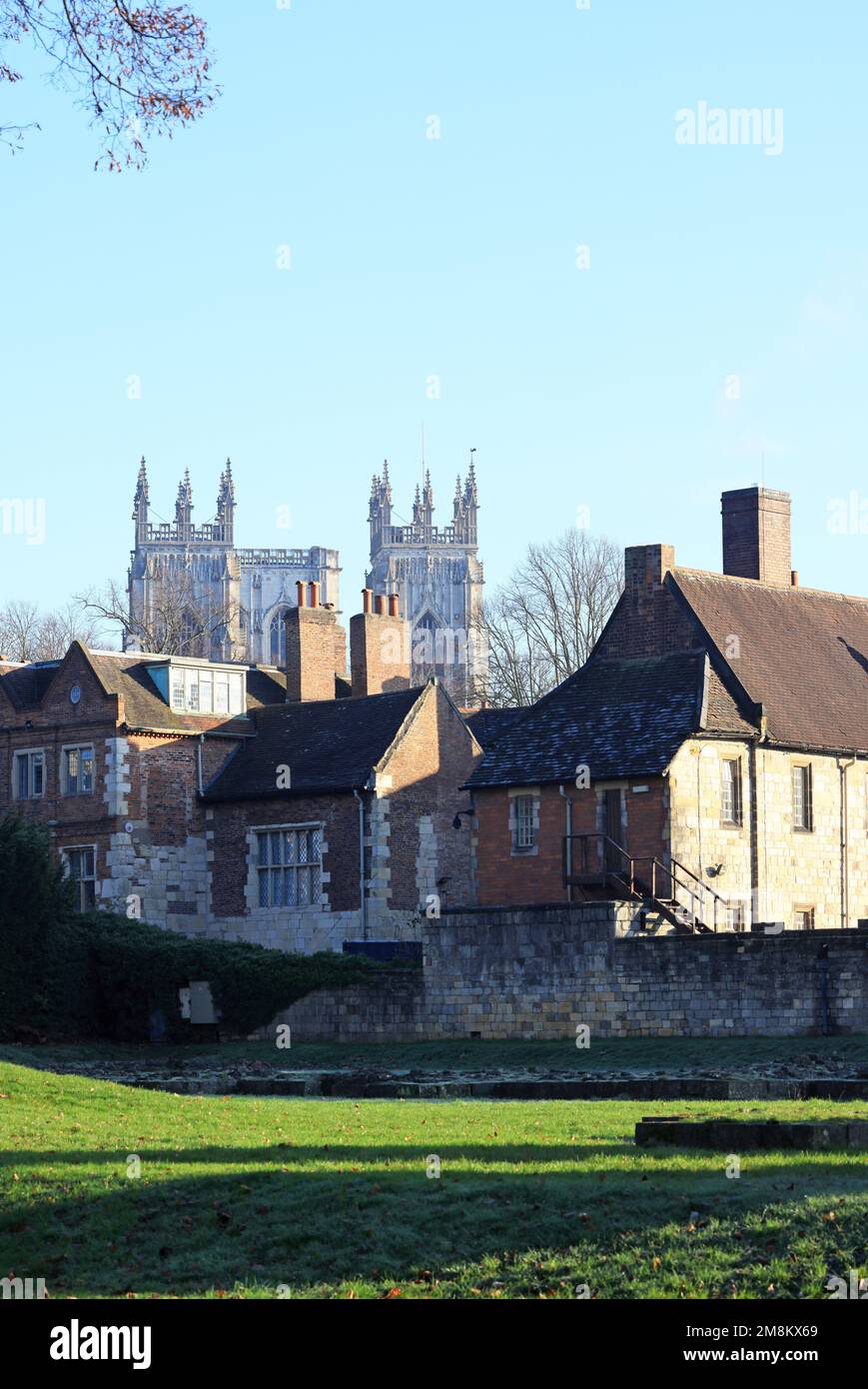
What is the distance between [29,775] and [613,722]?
17136 mm

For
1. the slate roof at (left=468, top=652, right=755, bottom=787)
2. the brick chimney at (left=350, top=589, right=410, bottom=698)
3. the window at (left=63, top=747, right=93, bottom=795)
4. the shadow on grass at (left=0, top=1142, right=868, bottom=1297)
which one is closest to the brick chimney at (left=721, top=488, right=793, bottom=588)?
the slate roof at (left=468, top=652, right=755, bottom=787)

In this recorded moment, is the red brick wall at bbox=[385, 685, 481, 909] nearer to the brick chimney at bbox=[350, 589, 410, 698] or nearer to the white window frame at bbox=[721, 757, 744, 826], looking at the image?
the brick chimney at bbox=[350, 589, 410, 698]

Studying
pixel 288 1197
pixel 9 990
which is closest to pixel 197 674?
pixel 9 990

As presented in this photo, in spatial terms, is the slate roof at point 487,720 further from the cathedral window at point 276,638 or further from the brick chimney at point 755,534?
the cathedral window at point 276,638

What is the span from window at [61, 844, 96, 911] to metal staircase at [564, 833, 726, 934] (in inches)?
539

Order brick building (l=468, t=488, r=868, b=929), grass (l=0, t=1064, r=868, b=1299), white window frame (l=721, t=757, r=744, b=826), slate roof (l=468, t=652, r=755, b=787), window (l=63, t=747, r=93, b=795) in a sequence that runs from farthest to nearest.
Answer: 1. window (l=63, t=747, r=93, b=795)
2. white window frame (l=721, t=757, r=744, b=826)
3. slate roof (l=468, t=652, r=755, b=787)
4. brick building (l=468, t=488, r=868, b=929)
5. grass (l=0, t=1064, r=868, b=1299)

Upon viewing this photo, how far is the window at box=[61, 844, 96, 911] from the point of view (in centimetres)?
5428

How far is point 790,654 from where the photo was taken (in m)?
51.3

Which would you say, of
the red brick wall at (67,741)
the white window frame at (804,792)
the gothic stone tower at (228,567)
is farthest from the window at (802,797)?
the gothic stone tower at (228,567)

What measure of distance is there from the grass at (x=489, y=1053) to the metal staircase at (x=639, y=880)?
17.8ft

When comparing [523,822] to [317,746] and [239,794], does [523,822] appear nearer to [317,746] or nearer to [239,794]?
[317,746]

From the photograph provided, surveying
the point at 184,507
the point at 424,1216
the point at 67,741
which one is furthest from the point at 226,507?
the point at 424,1216

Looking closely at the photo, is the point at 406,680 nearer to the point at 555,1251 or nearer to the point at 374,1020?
the point at 374,1020

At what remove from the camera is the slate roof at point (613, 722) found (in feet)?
152
